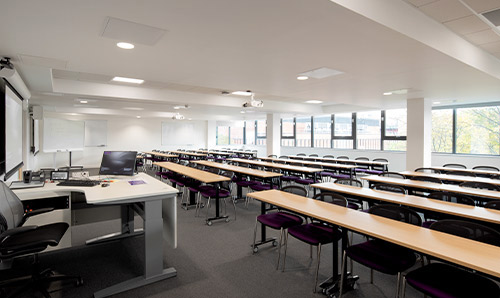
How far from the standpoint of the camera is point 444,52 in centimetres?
319

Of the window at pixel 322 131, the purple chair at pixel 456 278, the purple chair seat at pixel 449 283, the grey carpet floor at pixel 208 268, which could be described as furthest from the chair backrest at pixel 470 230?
the window at pixel 322 131

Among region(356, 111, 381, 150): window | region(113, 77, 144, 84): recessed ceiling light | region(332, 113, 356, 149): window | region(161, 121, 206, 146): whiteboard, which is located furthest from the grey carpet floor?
region(161, 121, 206, 146): whiteboard

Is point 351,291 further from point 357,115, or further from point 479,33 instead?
point 357,115

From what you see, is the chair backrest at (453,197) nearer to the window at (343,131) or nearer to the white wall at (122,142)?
the window at (343,131)

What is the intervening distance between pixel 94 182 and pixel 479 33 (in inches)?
207

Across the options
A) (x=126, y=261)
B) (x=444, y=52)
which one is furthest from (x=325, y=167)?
(x=126, y=261)

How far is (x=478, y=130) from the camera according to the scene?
26.5 ft

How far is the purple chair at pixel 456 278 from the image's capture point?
1.83 meters

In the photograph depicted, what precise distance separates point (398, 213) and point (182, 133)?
1441 centimetres

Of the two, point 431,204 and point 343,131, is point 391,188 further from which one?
point 343,131

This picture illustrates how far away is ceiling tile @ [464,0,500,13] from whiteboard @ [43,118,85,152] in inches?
475

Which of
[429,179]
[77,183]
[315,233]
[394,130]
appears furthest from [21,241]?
[394,130]

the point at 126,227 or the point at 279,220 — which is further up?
the point at 279,220

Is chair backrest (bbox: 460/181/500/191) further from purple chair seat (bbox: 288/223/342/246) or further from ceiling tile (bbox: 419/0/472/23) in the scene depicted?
purple chair seat (bbox: 288/223/342/246)
